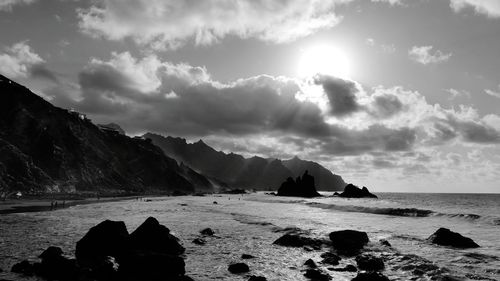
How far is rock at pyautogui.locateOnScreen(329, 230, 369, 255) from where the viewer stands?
28.3 meters

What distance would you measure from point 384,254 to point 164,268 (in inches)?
623

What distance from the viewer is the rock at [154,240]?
24625mm

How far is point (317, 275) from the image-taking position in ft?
63.4

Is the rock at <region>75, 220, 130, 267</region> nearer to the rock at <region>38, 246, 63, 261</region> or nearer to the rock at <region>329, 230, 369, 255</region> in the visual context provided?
the rock at <region>38, 246, 63, 261</region>

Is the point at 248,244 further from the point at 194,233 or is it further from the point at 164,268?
the point at 164,268

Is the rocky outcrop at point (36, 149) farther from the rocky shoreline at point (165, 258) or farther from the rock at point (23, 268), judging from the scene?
the rock at point (23, 268)

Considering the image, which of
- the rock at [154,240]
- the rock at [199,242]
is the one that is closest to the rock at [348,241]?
the rock at [199,242]

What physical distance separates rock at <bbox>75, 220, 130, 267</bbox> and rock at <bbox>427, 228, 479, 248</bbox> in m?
24.7

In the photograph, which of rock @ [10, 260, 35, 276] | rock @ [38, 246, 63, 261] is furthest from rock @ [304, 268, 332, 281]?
rock @ [10, 260, 35, 276]

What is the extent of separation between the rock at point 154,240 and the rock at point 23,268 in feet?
21.0

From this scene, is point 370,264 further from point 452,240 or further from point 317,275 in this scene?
point 452,240

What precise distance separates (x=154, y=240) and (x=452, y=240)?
23.6 meters

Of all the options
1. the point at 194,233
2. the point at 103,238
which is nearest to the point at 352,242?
the point at 194,233

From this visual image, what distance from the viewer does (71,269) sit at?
1836 centimetres
